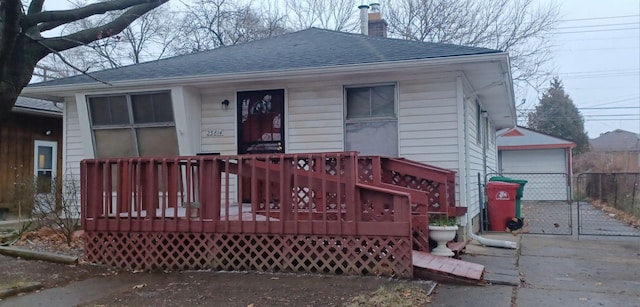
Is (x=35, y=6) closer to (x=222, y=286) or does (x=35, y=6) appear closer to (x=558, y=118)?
(x=222, y=286)

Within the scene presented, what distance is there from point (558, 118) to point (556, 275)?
1693 inches

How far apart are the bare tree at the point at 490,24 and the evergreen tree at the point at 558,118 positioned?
67.9 ft

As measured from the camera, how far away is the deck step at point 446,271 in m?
5.26

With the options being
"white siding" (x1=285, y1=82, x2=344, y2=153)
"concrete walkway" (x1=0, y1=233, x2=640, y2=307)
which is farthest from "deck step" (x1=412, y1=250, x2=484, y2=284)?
"white siding" (x1=285, y1=82, x2=344, y2=153)

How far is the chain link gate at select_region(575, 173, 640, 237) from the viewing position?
10555mm

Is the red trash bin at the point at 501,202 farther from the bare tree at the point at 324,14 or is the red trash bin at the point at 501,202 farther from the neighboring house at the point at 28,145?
the bare tree at the point at 324,14

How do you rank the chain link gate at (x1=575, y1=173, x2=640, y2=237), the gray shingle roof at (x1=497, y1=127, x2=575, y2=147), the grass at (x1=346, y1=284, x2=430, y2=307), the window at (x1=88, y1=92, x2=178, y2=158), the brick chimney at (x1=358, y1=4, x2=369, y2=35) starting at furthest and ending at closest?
the gray shingle roof at (x1=497, y1=127, x2=575, y2=147)
the brick chimney at (x1=358, y1=4, x2=369, y2=35)
the chain link gate at (x1=575, y1=173, x2=640, y2=237)
the window at (x1=88, y1=92, x2=178, y2=158)
the grass at (x1=346, y1=284, x2=430, y2=307)

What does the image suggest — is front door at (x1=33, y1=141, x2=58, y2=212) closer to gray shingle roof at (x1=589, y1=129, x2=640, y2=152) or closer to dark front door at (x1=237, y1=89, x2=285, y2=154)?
dark front door at (x1=237, y1=89, x2=285, y2=154)

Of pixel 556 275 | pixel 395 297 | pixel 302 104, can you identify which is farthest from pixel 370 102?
pixel 395 297

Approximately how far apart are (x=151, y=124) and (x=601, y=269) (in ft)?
23.9

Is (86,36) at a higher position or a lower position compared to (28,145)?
higher

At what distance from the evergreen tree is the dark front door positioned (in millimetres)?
38410

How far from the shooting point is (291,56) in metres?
9.20

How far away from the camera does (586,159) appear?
1330 inches
